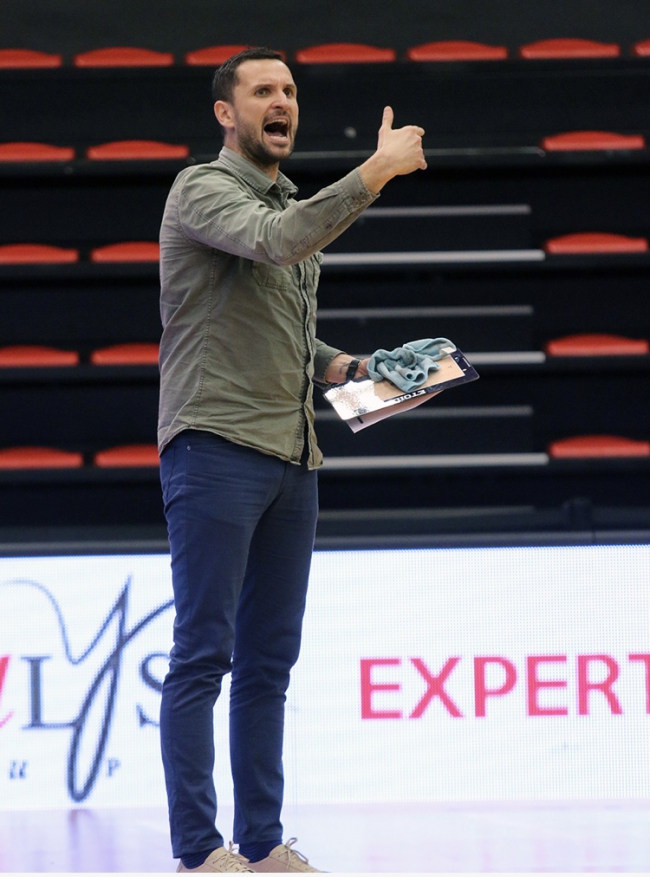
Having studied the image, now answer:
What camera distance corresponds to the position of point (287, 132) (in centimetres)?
184

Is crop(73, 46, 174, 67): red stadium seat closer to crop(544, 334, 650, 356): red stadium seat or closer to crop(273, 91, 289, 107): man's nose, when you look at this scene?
crop(544, 334, 650, 356): red stadium seat

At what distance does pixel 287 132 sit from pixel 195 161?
6.90ft

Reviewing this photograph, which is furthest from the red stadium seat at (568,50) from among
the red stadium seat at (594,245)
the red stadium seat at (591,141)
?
the red stadium seat at (594,245)

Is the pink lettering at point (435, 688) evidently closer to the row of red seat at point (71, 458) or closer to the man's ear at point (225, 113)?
the man's ear at point (225, 113)

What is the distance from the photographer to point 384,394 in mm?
1861

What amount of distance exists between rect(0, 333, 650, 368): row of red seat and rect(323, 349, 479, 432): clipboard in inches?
79.4

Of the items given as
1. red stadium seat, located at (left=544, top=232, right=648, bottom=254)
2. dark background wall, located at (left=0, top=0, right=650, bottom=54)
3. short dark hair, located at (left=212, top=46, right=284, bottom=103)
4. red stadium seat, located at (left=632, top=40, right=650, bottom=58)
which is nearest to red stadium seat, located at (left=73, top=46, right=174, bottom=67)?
dark background wall, located at (left=0, top=0, right=650, bottom=54)

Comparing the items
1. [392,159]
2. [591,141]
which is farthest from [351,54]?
[392,159]

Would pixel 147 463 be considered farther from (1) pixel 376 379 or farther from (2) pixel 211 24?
(1) pixel 376 379

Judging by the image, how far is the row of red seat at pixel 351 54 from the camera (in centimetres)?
395

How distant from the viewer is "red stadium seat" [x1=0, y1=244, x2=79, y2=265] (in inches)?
152

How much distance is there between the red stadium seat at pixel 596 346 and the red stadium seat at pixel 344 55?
1137mm

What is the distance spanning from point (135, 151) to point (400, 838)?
99.5 inches

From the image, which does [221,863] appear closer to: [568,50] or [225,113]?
[225,113]
